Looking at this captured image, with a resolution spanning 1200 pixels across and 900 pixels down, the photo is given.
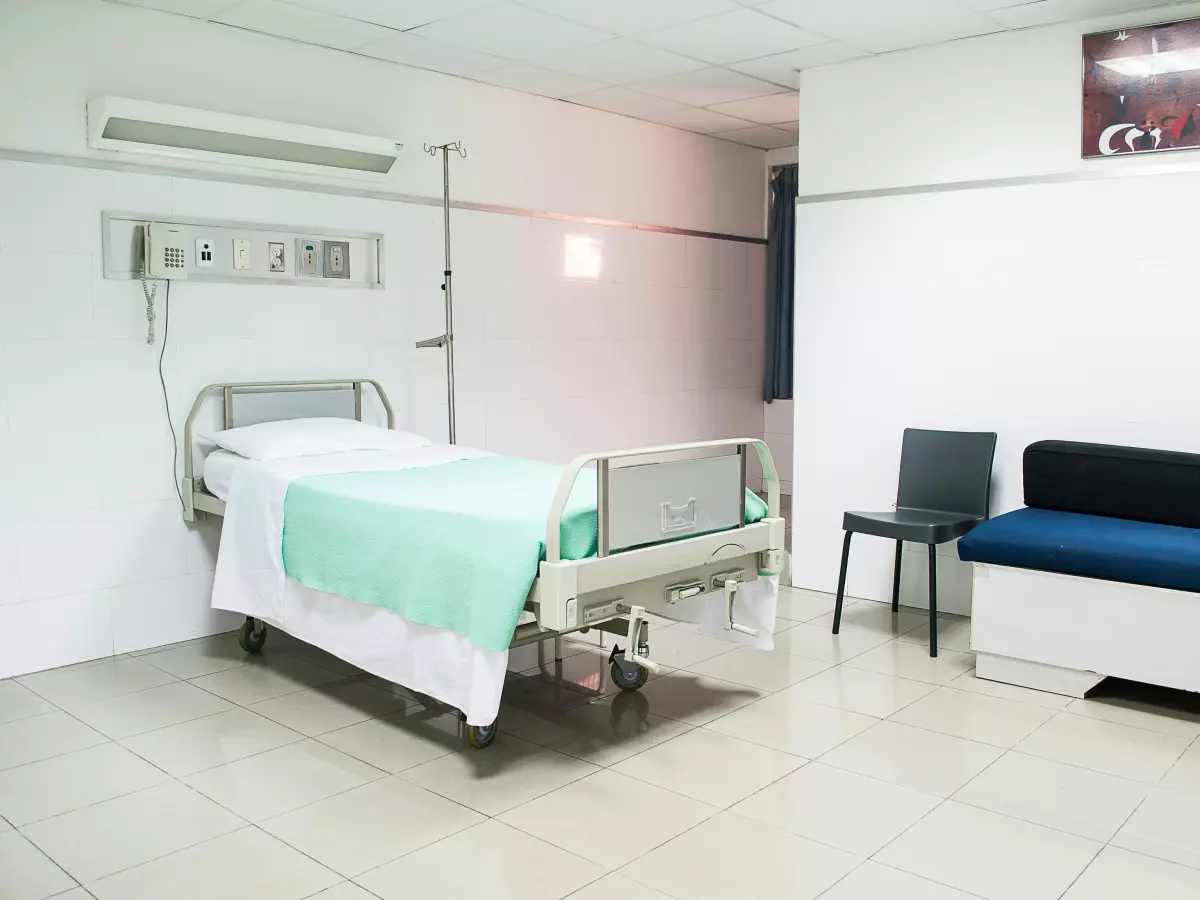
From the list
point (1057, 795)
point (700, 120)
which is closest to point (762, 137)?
point (700, 120)

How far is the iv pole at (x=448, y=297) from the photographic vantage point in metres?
5.00

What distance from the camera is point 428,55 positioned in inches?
191

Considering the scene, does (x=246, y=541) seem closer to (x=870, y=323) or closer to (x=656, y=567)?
(x=656, y=567)

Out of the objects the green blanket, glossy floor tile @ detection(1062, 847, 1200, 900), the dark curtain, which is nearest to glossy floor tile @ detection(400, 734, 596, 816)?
the green blanket

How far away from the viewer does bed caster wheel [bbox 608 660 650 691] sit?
12.5 feet

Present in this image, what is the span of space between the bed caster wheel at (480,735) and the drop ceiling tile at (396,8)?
279 centimetres

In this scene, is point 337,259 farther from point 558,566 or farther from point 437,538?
point 558,566

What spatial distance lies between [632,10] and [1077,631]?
297 centimetres

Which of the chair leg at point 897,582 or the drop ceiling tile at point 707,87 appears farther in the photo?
the drop ceiling tile at point 707,87

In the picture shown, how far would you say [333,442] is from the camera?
431 cm

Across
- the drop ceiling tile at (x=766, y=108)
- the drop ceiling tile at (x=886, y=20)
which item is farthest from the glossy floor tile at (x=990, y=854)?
the drop ceiling tile at (x=766, y=108)

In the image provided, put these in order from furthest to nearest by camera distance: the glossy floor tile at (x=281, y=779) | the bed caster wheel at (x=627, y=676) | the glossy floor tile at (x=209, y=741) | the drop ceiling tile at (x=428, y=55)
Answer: the drop ceiling tile at (x=428, y=55) < the bed caster wheel at (x=627, y=676) < the glossy floor tile at (x=209, y=741) < the glossy floor tile at (x=281, y=779)

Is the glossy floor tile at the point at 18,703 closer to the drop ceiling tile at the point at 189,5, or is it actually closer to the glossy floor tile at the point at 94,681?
the glossy floor tile at the point at 94,681

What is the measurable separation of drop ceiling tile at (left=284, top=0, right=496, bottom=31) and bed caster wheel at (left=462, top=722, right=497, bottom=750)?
279 centimetres
